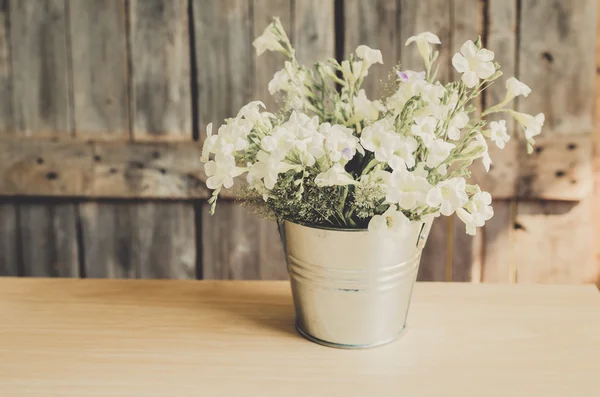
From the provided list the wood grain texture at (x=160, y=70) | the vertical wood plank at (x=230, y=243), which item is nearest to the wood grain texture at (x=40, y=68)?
the wood grain texture at (x=160, y=70)

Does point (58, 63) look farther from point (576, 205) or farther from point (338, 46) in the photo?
point (576, 205)

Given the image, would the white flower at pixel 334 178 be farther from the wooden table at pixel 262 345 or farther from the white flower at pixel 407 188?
the wooden table at pixel 262 345

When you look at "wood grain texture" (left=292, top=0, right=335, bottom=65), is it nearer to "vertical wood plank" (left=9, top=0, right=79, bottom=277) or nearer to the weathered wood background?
the weathered wood background

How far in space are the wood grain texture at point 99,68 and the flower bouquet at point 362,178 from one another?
0.87 m

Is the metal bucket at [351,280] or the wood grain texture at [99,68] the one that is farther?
the wood grain texture at [99,68]

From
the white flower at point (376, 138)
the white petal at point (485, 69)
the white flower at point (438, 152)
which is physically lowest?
the white flower at point (438, 152)

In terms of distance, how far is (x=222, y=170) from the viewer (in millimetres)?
880

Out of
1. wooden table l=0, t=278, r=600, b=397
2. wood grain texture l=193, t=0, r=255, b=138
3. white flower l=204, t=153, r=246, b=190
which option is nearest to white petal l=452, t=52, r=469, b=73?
white flower l=204, t=153, r=246, b=190

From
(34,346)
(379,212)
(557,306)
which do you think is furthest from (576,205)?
(34,346)

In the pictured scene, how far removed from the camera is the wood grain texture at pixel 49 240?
1.86 metres

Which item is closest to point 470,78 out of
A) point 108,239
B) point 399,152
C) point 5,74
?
point 399,152

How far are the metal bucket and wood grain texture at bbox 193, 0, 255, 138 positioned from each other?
2.70 ft

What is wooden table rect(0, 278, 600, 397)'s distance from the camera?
2.91ft

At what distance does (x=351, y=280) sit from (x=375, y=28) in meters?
0.97
